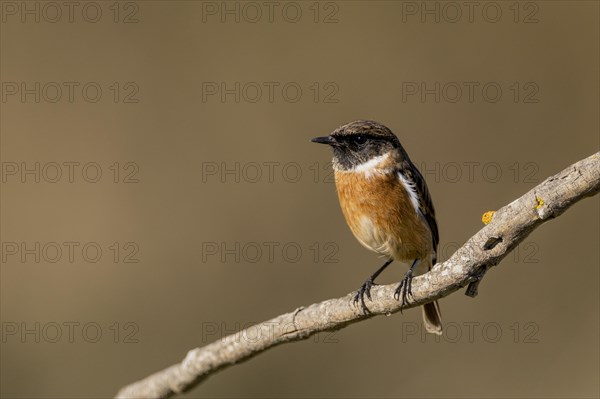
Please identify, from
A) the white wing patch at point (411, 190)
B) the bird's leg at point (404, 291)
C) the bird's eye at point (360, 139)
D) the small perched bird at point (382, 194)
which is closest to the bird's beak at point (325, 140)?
the small perched bird at point (382, 194)

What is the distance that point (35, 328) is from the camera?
27.3 ft

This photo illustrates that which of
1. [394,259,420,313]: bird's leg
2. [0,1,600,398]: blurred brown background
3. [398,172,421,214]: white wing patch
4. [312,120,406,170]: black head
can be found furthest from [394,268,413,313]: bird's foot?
[0,1,600,398]: blurred brown background

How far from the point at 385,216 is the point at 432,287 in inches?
70.8

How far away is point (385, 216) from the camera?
5.34m

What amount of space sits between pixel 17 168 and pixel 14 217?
0.63 metres

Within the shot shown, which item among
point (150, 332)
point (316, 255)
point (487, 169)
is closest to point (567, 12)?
point (487, 169)

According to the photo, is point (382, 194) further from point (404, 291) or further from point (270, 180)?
point (270, 180)

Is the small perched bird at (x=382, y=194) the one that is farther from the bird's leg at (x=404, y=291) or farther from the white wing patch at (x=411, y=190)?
the bird's leg at (x=404, y=291)

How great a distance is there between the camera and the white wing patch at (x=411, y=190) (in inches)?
215

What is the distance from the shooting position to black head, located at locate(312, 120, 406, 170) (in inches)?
215

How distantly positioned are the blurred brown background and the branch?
14.0 ft

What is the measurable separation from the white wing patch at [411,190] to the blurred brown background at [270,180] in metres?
3.20

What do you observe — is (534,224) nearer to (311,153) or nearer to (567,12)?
(311,153)

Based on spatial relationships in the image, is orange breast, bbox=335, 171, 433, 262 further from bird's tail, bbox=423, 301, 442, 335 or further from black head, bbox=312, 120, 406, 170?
bird's tail, bbox=423, 301, 442, 335
